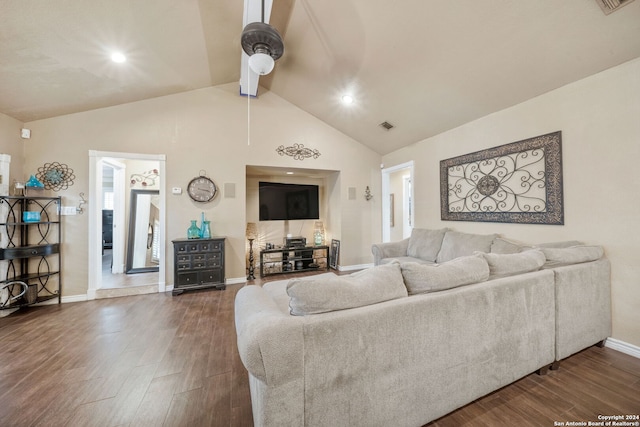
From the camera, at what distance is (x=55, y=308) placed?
316 cm

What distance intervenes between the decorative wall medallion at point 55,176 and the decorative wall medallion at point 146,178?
58.4 inches

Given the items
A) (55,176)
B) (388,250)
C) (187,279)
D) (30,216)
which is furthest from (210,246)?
(388,250)

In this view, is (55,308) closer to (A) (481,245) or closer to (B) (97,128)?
(B) (97,128)

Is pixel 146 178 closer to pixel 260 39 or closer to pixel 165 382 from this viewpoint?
pixel 260 39

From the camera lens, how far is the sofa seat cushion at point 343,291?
1.13 metres

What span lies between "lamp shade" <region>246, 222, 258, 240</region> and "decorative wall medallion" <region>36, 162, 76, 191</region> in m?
2.69

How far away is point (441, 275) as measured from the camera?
143 centimetres

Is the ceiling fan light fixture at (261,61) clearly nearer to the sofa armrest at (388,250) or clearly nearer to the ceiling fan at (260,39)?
the ceiling fan at (260,39)

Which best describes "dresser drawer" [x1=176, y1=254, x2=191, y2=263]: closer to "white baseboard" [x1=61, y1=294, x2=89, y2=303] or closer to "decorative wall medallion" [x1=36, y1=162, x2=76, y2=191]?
"white baseboard" [x1=61, y1=294, x2=89, y2=303]

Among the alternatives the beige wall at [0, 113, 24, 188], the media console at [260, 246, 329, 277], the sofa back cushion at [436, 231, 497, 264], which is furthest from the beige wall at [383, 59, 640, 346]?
the beige wall at [0, 113, 24, 188]

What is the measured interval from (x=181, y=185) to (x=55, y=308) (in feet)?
7.38

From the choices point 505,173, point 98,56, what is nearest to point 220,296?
point 98,56

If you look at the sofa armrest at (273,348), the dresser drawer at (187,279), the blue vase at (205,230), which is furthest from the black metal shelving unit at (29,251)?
the sofa armrest at (273,348)

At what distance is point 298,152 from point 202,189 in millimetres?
1857
